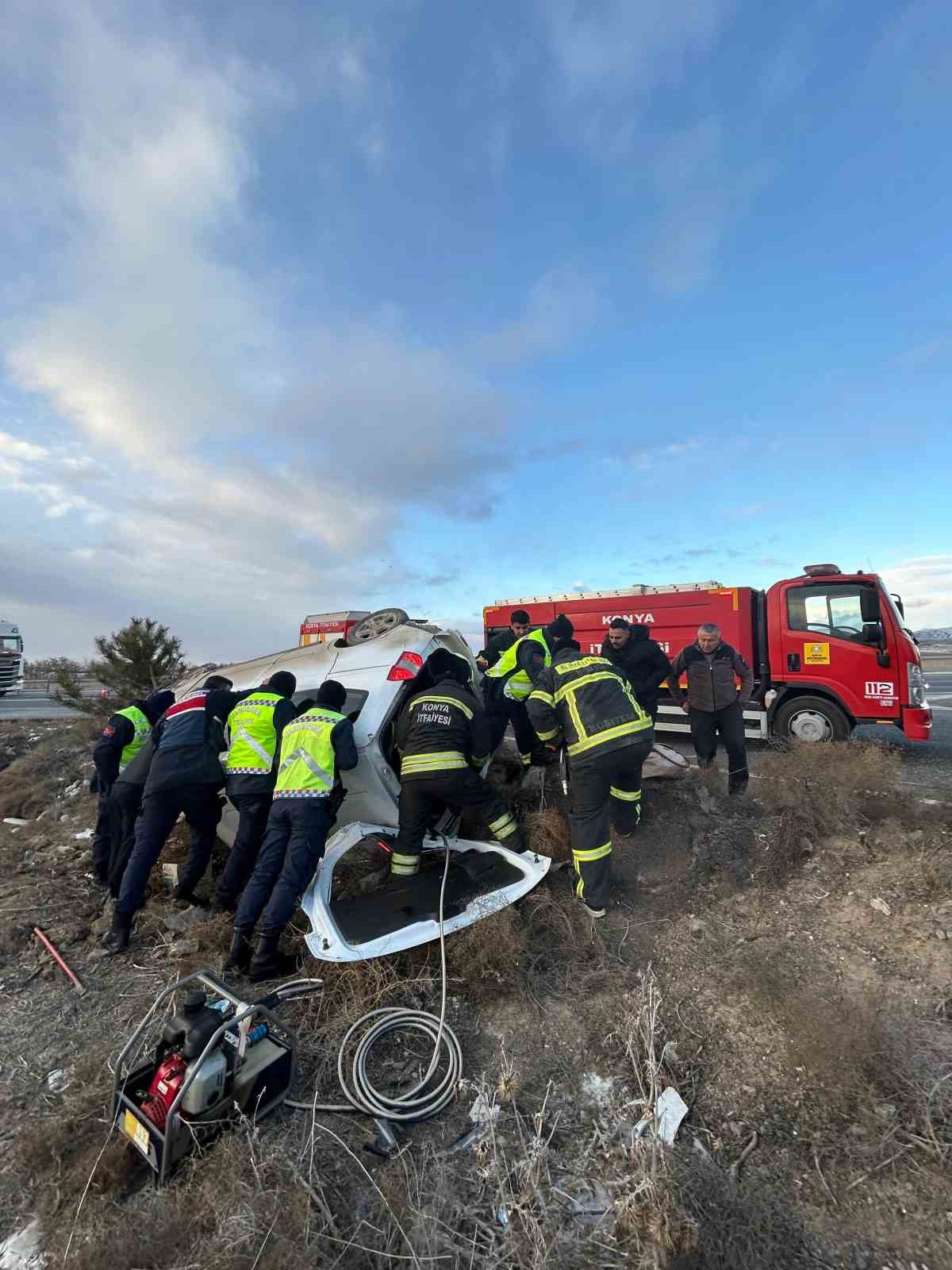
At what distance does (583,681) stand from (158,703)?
3.70 meters

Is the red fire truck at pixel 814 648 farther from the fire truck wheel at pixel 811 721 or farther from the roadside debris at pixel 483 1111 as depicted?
the roadside debris at pixel 483 1111

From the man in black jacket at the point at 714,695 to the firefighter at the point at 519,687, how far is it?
5.05 ft

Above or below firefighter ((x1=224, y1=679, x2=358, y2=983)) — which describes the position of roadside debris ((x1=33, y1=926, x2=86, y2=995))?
A: below

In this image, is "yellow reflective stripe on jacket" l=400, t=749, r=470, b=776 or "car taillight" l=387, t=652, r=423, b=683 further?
"car taillight" l=387, t=652, r=423, b=683

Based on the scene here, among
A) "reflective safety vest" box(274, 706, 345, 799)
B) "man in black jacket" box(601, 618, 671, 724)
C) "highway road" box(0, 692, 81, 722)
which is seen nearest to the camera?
"reflective safety vest" box(274, 706, 345, 799)

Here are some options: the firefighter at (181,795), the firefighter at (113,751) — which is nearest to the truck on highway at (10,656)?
the firefighter at (113,751)

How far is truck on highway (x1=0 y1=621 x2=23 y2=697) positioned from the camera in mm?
19842

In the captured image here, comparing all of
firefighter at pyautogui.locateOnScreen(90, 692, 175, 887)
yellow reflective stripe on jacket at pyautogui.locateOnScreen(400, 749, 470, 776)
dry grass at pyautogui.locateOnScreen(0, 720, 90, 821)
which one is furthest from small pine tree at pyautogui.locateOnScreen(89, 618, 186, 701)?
yellow reflective stripe on jacket at pyautogui.locateOnScreen(400, 749, 470, 776)

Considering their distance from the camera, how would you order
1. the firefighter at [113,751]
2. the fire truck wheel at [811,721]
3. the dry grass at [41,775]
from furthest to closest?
the dry grass at [41,775]
the fire truck wheel at [811,721]
the firefighter at [113,751]

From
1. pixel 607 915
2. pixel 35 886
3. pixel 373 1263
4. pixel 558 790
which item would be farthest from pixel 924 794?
pixel 35 886

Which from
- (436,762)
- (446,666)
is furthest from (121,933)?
(446,666)

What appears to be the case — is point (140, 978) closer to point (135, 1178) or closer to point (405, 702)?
point (135, 1178)

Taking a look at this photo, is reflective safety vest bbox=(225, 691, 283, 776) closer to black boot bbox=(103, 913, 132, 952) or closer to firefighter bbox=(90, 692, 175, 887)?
black boot bbox=(103, 913, 132, 952)

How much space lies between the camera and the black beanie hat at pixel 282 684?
14.1 feet
